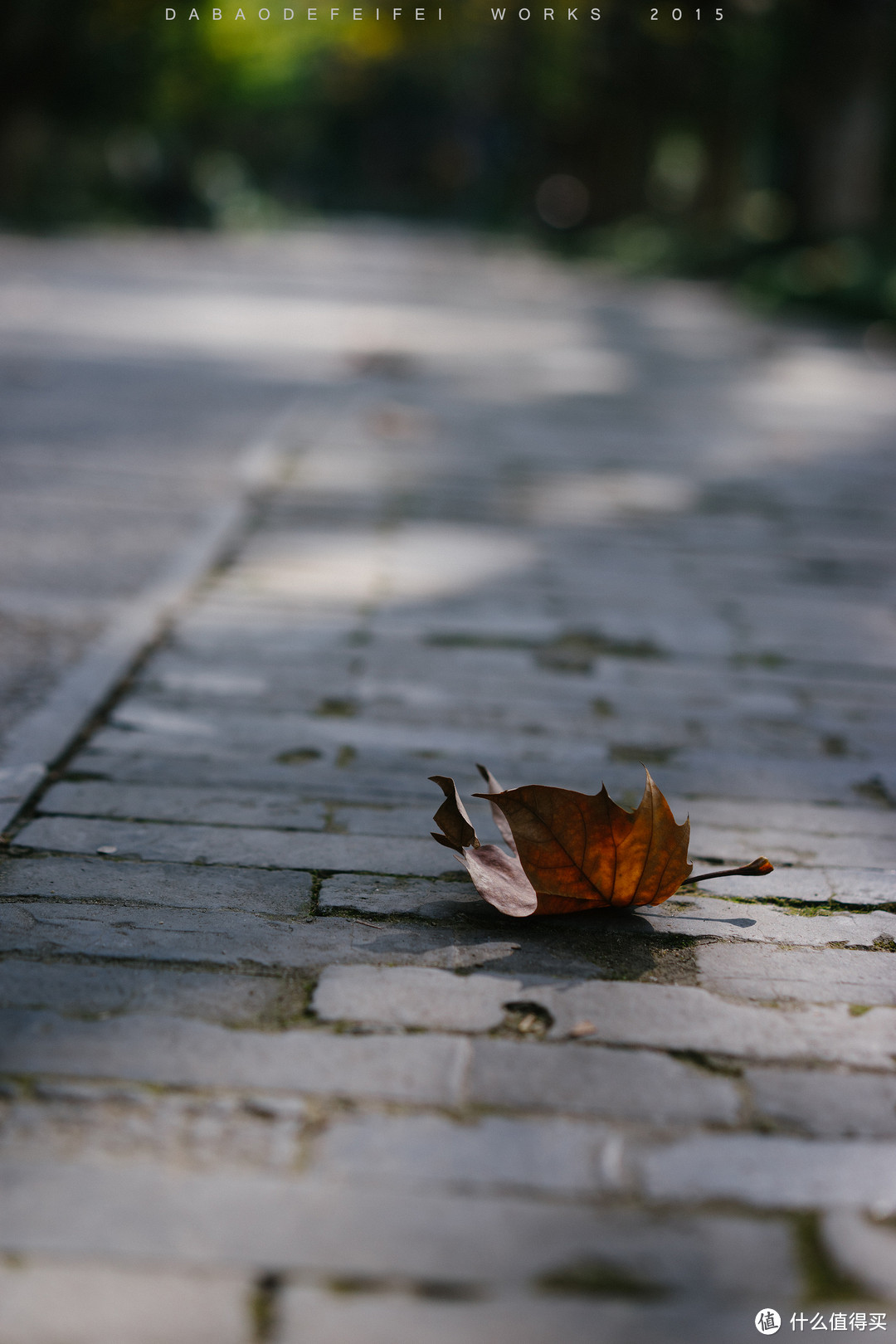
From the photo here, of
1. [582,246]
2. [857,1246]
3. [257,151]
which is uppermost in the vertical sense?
[257,151]

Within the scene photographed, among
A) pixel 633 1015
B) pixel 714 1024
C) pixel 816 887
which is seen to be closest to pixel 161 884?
pixel 633 1015

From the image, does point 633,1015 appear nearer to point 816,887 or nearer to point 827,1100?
point 827,1100

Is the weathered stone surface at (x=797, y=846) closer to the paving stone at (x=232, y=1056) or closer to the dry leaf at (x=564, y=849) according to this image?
the dry leaf at (x=564, y=849)

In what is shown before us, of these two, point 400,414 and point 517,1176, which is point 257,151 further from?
point 517,1176

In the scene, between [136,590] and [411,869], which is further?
[136,590]

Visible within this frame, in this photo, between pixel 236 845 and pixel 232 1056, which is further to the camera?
pixel 236 845

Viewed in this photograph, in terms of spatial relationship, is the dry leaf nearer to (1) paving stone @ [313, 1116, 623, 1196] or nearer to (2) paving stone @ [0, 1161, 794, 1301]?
(1) paving stone @ [313, 1116, 623, 1196]

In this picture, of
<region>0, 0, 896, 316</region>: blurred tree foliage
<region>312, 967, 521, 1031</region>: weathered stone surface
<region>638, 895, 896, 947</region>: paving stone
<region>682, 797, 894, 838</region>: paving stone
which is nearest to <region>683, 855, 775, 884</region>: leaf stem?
<region>638, 895, 896, 947</region>: paving stone

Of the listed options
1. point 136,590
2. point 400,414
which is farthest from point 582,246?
point 136,590
